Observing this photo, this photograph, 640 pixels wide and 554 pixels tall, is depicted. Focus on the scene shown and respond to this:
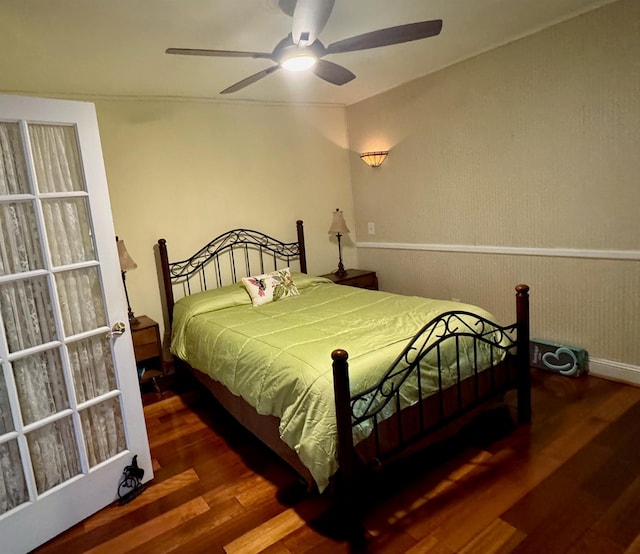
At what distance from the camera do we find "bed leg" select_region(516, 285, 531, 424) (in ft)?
8.55

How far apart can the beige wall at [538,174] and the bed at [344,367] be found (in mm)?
820

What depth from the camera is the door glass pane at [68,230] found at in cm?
203

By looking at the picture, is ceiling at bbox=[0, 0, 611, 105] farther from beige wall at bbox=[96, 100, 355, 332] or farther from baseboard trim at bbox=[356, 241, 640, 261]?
baseboard trim at bbox=[356, 241, 640, 261]

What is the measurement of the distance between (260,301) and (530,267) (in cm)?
217

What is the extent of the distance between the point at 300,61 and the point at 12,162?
146 centimetres

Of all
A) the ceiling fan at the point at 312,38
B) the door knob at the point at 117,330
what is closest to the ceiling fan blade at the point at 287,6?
the ceiling fan at the point at 312,38

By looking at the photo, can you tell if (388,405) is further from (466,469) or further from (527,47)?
(527,47)

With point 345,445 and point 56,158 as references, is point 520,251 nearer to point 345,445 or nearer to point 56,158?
point 345,445

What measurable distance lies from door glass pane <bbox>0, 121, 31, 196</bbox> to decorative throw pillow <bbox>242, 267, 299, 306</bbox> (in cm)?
191

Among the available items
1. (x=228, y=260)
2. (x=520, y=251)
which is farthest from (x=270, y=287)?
(x=520, y=251)

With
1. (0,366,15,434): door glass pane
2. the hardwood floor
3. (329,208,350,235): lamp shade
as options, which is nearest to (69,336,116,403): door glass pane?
(0,366,15,434): door glass pane

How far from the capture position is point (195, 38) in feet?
8.38

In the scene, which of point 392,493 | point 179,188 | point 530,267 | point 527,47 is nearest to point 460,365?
point 392,493

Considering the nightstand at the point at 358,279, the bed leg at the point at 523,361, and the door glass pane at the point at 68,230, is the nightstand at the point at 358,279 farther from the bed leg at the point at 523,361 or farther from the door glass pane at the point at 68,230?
the door glass pane at the point at 68,230
